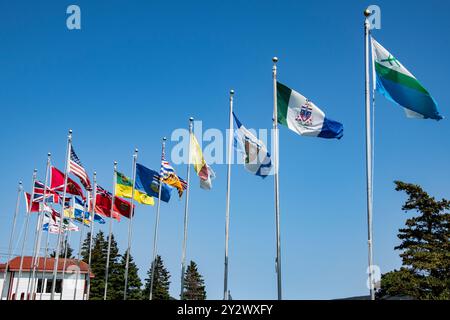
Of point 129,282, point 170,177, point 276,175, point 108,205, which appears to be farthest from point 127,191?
point 129,282

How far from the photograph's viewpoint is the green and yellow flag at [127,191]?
113 ft

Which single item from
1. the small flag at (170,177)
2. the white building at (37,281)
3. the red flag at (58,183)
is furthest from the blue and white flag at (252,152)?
the white building at (37,281)

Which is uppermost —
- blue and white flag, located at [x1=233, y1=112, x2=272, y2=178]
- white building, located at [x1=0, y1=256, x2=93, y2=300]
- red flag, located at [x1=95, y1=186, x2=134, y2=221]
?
red flag, located at [x1=95, y1=186, x2=134, y2=221]

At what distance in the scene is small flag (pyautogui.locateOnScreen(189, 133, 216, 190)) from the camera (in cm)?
2595

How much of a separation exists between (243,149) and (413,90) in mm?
8479

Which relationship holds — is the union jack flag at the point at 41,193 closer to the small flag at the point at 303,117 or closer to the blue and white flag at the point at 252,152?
the blue and white flag at the point at 252,152

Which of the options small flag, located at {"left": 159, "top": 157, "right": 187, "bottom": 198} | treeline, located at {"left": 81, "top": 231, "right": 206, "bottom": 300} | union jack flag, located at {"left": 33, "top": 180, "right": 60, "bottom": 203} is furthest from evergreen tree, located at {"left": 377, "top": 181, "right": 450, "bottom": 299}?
treeline, located at {"left": 81, "top": 231, "right": 206, "bottom": 300}

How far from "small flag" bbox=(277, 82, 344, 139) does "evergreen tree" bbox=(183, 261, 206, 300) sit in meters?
59.3

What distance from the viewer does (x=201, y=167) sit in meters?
26.2

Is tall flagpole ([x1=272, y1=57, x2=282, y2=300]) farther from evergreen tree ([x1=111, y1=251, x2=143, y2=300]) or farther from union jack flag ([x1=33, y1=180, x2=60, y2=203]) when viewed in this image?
evergreen tree ([x1=111, y1=251, x2=143, y2=300])

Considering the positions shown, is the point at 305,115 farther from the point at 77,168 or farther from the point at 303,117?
A: the point at 77,168

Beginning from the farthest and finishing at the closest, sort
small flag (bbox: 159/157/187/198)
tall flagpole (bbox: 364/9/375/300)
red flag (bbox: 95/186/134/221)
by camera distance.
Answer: red flag (bbox: 95/186/134/221), small flag (bbox: 159/157/187/198), tall flagpole (bbox: 364/9/375/300)
